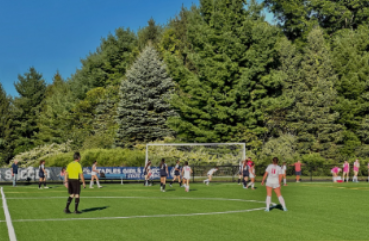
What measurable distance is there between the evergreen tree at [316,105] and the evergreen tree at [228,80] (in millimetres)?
3877

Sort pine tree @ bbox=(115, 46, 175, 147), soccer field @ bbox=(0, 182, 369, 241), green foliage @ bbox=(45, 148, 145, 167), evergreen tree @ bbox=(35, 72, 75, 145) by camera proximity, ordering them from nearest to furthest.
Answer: soccer field @ bbox=(0, 182, 369, 241), green foliage @ bbox=(45, 148, 145, 167), pine tree @ bbox=(115, 46, 175, 147), evergreen tree @ bbox=(35, 72, 75, 145)

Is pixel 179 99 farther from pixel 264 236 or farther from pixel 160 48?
pixel 264 236

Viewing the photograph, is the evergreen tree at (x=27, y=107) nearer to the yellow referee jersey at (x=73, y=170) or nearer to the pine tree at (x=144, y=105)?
the pine tree at (x=144, y=105)

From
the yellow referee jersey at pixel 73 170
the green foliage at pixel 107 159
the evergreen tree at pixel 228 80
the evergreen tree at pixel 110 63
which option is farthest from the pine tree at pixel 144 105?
the yellow referee jersey at pixel 73 170

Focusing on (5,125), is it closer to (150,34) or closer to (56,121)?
(56,121)

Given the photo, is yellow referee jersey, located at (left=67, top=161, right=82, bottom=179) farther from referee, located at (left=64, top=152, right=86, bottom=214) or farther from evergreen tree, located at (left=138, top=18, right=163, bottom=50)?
evergreen tree, located at (left=138, top=18, right=163, bottom=50)

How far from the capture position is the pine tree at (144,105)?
2298 inches

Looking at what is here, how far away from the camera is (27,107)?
91625 mm

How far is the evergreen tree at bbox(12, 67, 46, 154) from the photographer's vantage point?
89250 mm

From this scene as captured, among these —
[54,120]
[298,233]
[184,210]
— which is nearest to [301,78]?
[54,120]

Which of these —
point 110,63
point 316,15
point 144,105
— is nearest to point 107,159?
point 144,105

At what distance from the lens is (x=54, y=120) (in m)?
76.6

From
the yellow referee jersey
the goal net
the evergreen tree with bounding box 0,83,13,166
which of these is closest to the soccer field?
the yellow referee jersey

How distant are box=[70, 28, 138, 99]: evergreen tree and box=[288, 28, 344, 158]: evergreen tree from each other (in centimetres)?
2917
